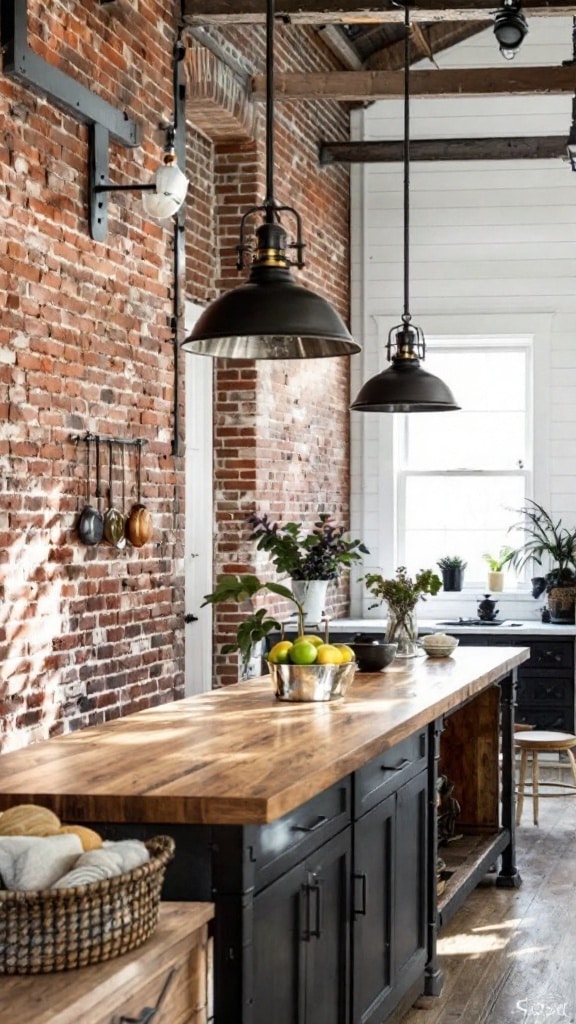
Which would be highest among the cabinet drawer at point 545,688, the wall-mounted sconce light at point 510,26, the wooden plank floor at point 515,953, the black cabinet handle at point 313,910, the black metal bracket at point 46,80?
the wall-mounted sconce light at point 510,26

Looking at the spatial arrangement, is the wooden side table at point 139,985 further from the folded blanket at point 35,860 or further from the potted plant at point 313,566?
the potted plant at point 313,566

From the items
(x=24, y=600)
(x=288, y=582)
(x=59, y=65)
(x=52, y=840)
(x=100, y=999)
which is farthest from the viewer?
(x=288, y=582)

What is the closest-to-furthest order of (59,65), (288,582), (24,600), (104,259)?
(24,600) < (59,65) < (104,259) < (288,582)

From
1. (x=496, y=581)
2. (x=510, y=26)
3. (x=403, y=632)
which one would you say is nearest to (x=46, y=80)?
(x=510, y=26)

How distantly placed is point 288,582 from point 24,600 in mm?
3747

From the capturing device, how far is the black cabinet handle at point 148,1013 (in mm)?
2307

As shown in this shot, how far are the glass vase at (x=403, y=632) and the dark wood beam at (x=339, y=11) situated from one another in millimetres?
2761

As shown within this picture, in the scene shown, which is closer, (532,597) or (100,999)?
(100,999)

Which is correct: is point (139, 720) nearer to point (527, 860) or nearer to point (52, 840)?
point (52, 840)

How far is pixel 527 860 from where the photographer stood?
22.1 ft

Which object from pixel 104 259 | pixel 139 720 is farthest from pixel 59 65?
pixel 139 720

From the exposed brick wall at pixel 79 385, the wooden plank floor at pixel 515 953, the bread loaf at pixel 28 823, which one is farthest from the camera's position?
the exposed brick wall at pixel 79 385

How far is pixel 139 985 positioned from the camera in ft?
7.68

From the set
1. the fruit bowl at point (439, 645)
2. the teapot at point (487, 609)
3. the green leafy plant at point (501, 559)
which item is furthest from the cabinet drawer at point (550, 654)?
the fruit bowl at point (439, 645)
